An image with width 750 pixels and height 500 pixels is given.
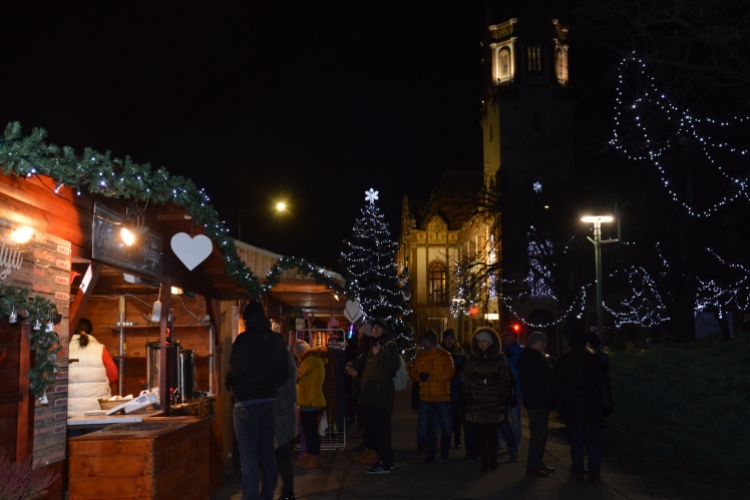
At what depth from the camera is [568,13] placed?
460 inches

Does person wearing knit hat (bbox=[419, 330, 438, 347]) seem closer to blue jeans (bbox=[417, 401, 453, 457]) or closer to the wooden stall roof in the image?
blue jeans (bbox=[417, 401, 453, 457])

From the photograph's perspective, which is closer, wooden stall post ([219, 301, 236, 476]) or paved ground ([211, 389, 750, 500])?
paved ground ([211, 389, 750, 500])

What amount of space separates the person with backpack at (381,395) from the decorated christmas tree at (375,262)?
4623 cm

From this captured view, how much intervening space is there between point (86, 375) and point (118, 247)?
2459mm

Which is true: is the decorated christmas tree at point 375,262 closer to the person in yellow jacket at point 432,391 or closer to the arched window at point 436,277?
the arched window at point 436,277

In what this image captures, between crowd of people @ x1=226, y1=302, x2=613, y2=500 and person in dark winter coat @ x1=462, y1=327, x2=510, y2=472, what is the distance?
0.04 ft

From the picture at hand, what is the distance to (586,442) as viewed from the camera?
942 centimetres

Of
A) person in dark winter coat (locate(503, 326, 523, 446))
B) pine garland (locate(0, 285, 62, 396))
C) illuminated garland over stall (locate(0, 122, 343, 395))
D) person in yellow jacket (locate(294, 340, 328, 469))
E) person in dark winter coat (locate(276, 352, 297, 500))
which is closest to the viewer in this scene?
illuminated garland over stall (locate(0, 122, 343, 395))

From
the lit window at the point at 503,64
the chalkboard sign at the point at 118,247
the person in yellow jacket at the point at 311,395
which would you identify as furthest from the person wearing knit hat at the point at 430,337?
the lit window at the point at 503,64

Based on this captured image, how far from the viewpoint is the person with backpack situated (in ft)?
33.6

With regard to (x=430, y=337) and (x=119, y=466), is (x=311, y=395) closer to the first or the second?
(x=430, y=337)

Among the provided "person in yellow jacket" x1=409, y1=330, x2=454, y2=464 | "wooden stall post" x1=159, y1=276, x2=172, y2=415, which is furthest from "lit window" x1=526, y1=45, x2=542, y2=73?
"wooden stall post" x1=159, y1=276, x2=172, y2=415

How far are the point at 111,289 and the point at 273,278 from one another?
215 cm

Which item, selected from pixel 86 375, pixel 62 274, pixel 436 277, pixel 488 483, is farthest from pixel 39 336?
pixel 436 277
